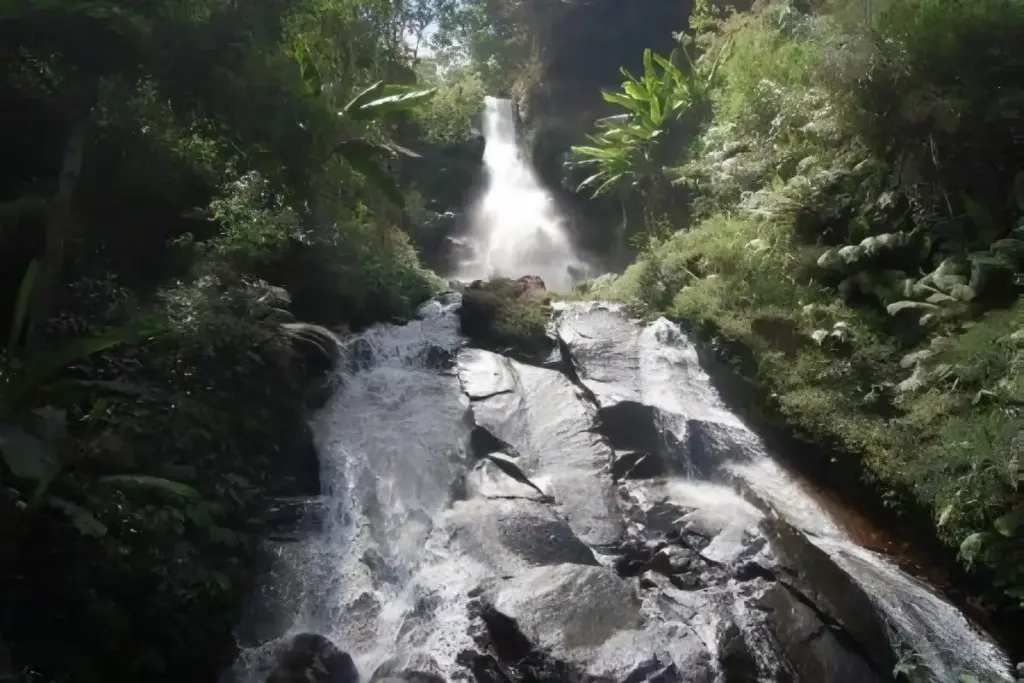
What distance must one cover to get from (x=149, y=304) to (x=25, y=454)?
9.68ft

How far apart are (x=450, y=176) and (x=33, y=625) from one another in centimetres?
1669

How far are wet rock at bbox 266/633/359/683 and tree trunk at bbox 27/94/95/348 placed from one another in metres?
2.61

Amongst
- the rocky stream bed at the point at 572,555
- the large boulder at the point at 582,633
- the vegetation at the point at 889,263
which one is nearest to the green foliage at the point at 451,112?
the vegetation at the point at 889,263

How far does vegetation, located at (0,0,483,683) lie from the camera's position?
4.18 m

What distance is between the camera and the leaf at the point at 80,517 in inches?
154

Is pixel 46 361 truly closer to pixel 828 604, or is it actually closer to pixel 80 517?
pixel 80 517

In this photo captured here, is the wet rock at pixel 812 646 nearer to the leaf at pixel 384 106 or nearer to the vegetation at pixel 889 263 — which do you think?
the vegetation at pixel 889 263

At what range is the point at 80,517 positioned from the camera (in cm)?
397

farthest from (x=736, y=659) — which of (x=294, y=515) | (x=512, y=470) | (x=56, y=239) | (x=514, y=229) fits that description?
(x=514, y=229)

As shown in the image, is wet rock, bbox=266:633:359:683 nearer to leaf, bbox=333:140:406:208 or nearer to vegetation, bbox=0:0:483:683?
vegetation, bbox=0:0:483:683

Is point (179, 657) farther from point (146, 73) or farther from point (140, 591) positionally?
point (146, 73)

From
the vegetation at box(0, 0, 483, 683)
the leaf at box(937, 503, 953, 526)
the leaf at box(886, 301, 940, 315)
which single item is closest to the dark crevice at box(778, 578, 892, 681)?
the leaf at box(937, 503, 953, 526)

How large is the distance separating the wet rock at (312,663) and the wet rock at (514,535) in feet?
4.57

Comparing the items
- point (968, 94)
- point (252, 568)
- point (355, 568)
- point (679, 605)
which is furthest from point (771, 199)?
point (252, 568)
